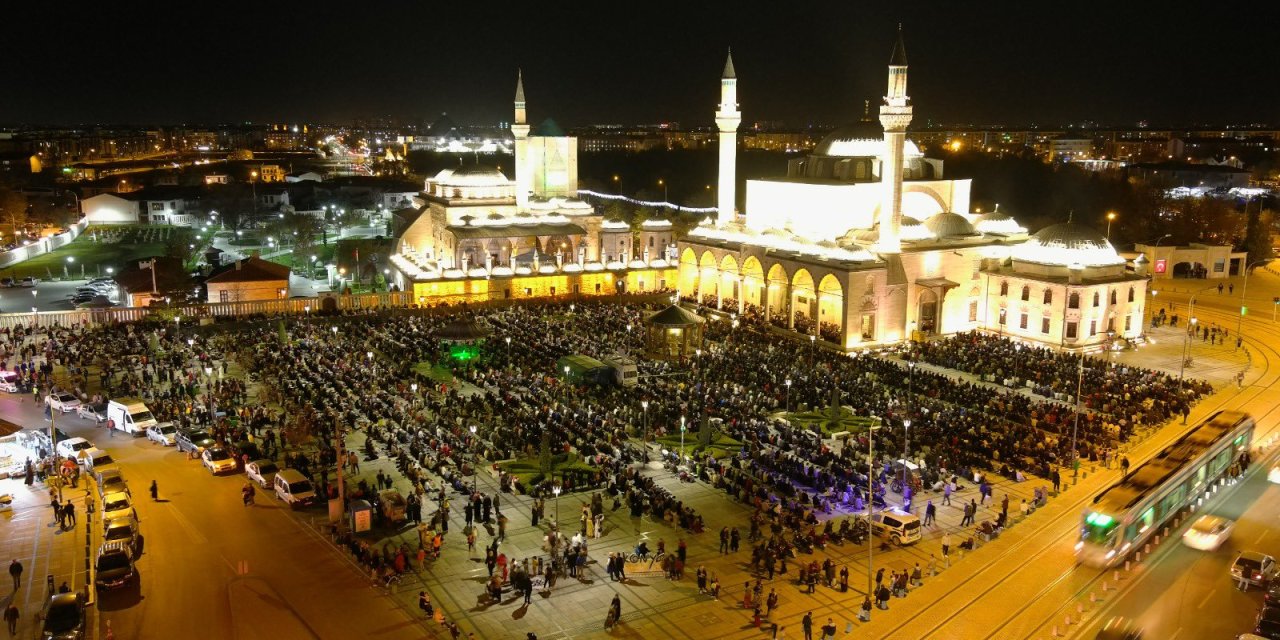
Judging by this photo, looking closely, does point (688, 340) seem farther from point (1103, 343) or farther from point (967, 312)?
point (1103, 343)

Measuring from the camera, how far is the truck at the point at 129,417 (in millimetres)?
29231

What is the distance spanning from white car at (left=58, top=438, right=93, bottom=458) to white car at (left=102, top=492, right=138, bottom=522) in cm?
461

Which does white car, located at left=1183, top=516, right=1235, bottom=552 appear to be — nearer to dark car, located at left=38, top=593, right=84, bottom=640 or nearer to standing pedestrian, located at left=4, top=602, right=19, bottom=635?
dark car, located at left=38, top=593, right=84, bottom=640

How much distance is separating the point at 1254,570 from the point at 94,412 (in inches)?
1308

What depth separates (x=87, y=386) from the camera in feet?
112

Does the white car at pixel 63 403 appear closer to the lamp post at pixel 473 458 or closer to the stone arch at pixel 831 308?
the lamp post at pixel 473 458

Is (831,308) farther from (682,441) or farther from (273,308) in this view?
(273,308)

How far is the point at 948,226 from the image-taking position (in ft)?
156

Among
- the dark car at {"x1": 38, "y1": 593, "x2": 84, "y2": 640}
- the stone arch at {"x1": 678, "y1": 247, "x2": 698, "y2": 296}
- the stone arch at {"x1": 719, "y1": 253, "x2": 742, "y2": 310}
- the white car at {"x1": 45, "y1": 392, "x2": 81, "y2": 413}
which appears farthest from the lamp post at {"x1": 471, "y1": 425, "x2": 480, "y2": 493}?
the stone arch at {"x1": 678, "y1": 247, "x2": 698, "y2": 296}

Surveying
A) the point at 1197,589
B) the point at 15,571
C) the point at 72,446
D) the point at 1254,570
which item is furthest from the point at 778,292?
the point at 15,571

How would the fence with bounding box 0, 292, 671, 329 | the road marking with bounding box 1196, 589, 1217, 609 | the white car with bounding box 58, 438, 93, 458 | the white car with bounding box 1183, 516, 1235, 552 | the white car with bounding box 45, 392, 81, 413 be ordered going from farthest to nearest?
the fence with bounding box 0, 292, 671, 329, the white car with bounding box 45, 392, 81, 413, the white car with bounding box 58, 438, 93, 458, the white car with bounding box 1183, 516, 1235, 552, the road marking with bounding box 1196, 589, 1217, 609

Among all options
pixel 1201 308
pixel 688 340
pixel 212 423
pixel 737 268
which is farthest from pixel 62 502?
pixel 1201 308

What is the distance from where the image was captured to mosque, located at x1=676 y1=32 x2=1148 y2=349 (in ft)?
142

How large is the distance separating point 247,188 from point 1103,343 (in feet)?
284
